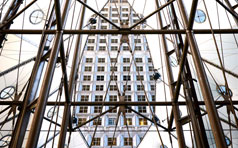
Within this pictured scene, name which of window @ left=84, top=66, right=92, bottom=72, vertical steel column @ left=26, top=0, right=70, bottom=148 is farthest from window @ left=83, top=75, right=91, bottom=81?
vertical steel column @ left=26, top=0, right=70, bottom=148

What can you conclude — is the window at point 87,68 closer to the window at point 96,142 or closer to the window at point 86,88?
the window at point 86,88

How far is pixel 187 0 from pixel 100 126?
17.4 m

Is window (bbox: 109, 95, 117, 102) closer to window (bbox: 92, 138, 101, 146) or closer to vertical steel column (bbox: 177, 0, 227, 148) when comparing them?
window (bbox: 92, 138, 101, 146)

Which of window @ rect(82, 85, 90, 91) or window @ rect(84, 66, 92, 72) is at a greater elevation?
window @ rect(84, 66, 92, 72)

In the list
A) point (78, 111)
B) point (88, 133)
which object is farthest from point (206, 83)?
point (78, 111)

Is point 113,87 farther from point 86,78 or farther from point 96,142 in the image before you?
point 96,142

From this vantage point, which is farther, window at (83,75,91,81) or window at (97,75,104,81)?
window at (83,75,91,81)

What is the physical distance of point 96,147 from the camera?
2467 cm

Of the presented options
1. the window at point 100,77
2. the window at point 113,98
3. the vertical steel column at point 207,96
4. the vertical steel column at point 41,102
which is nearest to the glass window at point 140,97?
the window at point 113,98

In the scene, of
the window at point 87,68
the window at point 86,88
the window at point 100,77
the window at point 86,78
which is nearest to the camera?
the window at point 86,88

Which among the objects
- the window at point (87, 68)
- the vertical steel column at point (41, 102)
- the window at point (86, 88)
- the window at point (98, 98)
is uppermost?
the window at point (87, 68)

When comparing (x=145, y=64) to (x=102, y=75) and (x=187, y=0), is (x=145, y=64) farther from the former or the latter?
(x=187, y=0)

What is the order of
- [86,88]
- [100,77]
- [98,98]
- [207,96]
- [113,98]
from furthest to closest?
[100,77]
[86,88]
[113,98]
[98,98]
[207,96]

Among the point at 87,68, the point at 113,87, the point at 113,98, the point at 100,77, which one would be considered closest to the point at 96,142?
the point at 113,98
